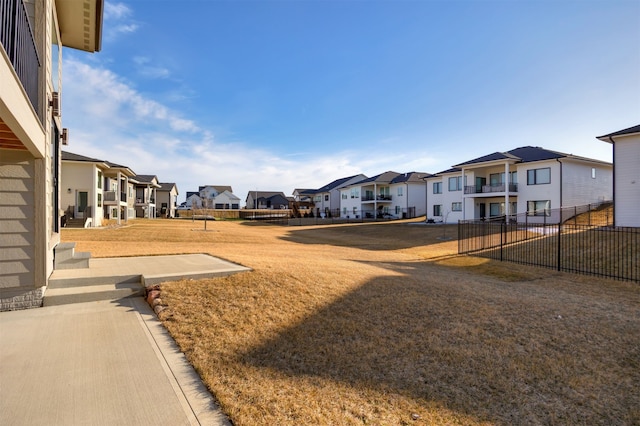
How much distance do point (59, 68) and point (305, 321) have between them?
9.64 metres

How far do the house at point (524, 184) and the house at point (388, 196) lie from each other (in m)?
9.90

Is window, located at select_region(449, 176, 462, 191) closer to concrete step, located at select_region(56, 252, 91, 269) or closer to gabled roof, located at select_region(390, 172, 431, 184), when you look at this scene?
gabled roof, located at select_region(390, 172, 431, 184)

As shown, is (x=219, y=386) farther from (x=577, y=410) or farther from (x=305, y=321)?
(x=577, y=410)

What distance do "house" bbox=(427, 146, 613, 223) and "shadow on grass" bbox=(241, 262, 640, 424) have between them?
885 inches

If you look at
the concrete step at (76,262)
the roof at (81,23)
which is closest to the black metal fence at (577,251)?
the concrete step at (76,262)

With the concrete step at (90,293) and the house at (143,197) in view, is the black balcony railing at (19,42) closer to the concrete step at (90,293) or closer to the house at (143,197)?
the concrete step at (90,293)

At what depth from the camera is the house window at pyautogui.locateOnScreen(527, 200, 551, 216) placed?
2812 cm

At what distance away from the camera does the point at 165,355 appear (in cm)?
417

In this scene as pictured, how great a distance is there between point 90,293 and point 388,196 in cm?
4790

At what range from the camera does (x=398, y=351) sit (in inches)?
172

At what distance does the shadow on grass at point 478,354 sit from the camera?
347 centimetres

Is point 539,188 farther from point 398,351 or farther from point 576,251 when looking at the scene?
point 398,351

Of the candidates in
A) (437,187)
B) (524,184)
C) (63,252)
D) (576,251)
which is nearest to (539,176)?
(524,184)

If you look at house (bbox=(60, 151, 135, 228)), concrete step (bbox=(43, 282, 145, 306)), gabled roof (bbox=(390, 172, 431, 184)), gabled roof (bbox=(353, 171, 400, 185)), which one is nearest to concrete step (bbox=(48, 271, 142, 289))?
concrete step (bbox=(43, 282, 145, 306))
